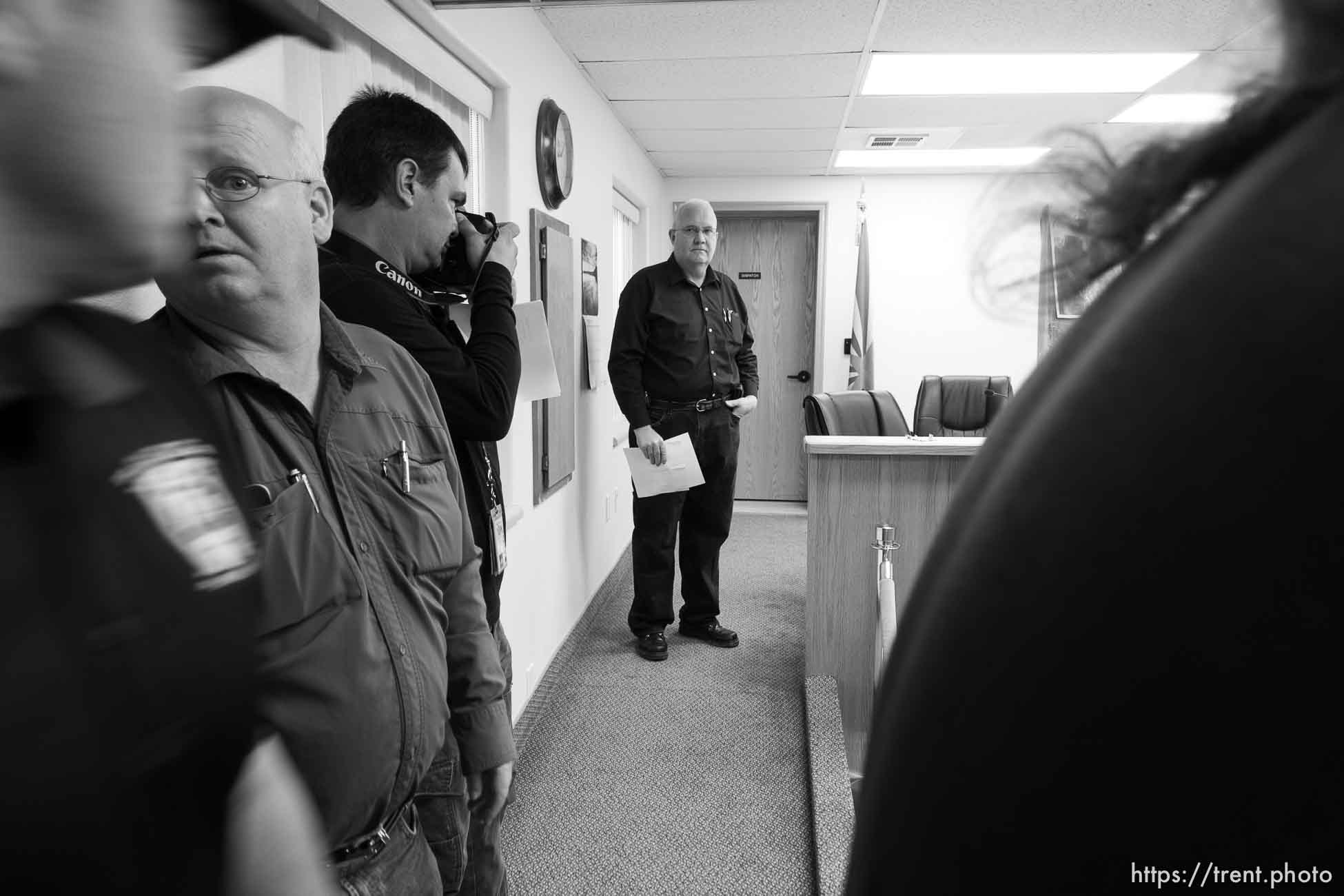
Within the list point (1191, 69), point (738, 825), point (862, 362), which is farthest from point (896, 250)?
point (1191, 69)

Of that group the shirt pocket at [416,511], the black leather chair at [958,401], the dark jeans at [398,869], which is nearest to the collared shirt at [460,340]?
the shirt pocket at [416,511]

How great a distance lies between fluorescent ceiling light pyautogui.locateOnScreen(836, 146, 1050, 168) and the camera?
5.17m

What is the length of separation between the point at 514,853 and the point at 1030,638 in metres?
2.16

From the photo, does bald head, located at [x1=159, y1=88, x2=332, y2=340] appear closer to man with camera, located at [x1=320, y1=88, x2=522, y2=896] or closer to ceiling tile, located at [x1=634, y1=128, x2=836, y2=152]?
man with camera, located at [x1=320, y1=88, x2=522, y2=896]

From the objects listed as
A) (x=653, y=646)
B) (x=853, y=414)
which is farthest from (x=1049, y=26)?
(x=653, y=646)

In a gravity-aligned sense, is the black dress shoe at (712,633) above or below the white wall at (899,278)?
below

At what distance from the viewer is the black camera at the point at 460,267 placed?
1644 mm

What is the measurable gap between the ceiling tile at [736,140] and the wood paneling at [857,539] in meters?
2.51

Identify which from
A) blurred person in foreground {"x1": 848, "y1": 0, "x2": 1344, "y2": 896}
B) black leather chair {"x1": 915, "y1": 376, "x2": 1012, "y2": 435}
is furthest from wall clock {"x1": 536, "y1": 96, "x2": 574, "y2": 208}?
blurred person in foreground {"x1": 848, "y1": 0, "x2": 1344, "y2": 896}

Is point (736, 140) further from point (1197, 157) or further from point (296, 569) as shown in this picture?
point (1197, 157)

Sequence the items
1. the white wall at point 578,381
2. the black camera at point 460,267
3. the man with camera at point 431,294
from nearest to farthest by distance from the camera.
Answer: the man with camera at point 431,294 < the black camera at point 460,267 < the white wall at point 578,381

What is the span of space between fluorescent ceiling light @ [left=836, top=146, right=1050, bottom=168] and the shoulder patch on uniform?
515 centimetres

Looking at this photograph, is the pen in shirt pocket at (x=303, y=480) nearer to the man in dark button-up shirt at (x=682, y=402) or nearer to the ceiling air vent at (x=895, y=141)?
the man in dark button-up shirt at (x=682, y=402)

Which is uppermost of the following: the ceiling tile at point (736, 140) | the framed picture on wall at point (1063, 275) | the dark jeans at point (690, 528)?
the ceiling tile at point (736, 140)
